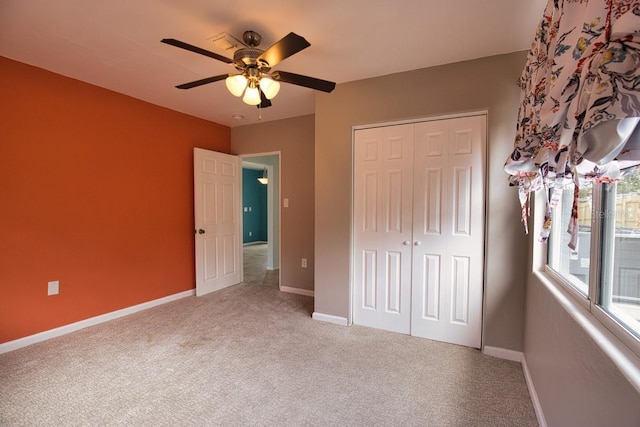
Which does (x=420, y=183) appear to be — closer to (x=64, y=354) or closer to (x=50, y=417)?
(x=50, y=417)

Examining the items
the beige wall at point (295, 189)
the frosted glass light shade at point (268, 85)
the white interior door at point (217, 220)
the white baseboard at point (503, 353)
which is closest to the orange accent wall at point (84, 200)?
the white interior door at point (217, 220)

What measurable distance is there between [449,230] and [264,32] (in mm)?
2165

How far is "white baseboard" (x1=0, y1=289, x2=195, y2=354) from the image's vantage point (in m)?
2.44

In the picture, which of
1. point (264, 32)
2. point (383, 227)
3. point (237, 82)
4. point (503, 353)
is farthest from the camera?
point (383, 227)

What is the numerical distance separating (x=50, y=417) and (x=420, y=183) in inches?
120

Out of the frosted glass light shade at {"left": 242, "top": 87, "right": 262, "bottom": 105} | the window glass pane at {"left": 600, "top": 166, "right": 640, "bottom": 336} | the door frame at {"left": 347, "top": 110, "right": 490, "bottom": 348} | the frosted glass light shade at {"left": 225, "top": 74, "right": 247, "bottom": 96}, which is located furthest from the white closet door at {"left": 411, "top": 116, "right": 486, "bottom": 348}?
the frosted glass light shade at {"left": 225, "top": 74, "right": 247, "bottom": 96}

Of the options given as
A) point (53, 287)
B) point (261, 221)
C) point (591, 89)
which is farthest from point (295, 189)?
point (261, 221)

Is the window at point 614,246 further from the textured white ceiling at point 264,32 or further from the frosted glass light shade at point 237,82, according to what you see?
the frosted glass light shade at point 237,82

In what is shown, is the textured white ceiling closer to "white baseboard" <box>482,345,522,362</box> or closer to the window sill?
the window sill

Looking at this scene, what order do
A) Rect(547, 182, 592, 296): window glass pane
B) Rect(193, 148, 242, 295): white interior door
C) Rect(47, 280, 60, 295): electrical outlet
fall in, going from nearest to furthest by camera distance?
Rect(547, 182, 592, 296): window glass pane
Rect(47, 280, 60, 295): electrical outlet
Rect(193, 148, 242, 295): white interior door

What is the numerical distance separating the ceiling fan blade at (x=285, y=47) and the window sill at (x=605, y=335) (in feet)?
5.96

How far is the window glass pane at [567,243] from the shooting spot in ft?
4.33

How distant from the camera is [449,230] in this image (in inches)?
99.7

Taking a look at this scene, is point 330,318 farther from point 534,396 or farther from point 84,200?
point 84,200
